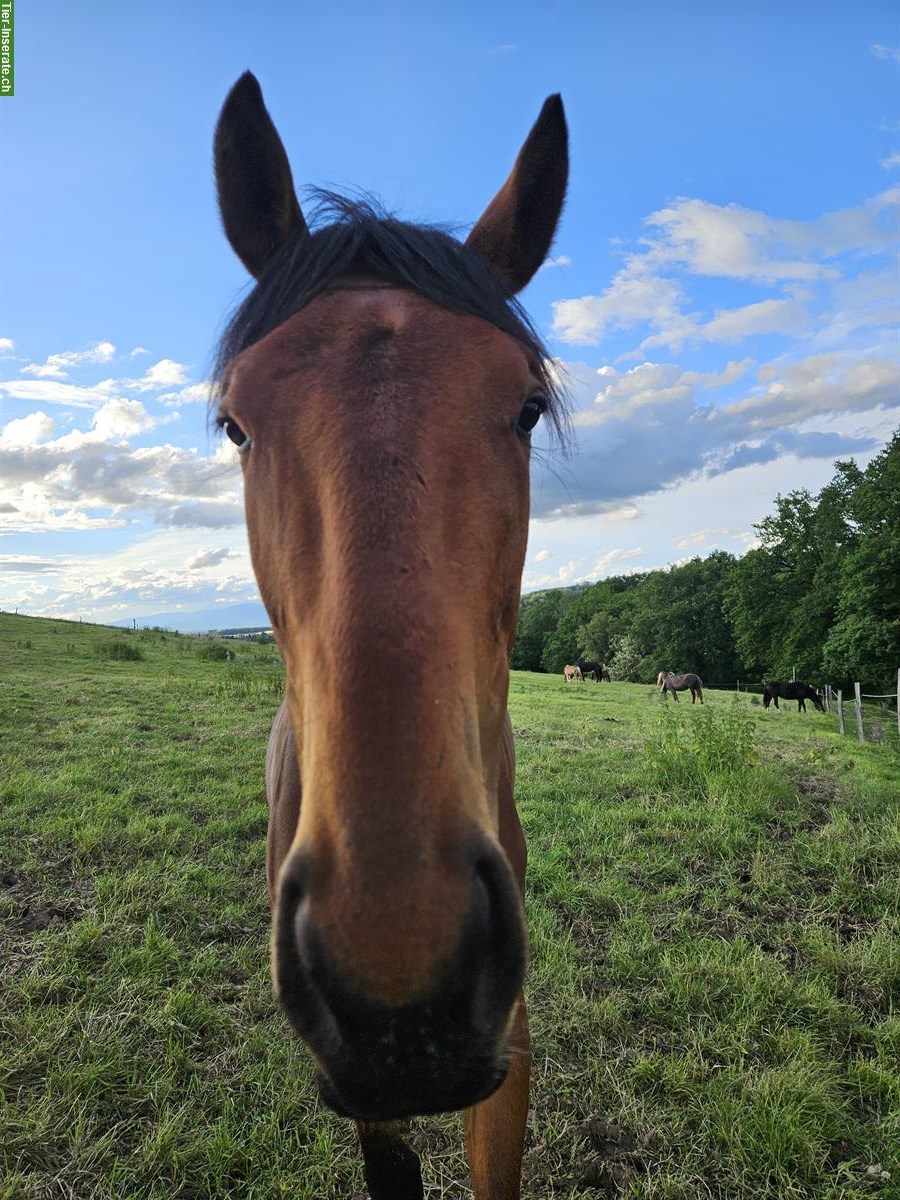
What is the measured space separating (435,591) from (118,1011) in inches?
149

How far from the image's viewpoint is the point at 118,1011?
3600 millimetres

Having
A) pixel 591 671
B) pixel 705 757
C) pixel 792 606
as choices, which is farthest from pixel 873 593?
pixel 705 757

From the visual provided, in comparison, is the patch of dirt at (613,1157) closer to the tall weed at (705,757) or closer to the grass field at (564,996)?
the grass field at (564,996)

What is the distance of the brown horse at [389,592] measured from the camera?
3.49 feet

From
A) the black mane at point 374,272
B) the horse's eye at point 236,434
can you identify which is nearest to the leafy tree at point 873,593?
the black mane at point 374,272

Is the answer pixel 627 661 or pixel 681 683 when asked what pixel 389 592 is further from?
pixel 627 661

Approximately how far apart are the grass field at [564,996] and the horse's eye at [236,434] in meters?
3.03

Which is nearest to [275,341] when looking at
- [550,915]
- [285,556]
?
[285,556]

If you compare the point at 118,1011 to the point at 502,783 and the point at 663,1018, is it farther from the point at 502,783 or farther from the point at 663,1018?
the point at 663,1018

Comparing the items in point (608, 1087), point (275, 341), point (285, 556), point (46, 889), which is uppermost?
point (275, 341)

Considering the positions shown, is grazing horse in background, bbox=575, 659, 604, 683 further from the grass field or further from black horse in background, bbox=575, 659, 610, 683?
the grass field

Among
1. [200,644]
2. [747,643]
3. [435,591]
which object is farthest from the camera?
[747,643]

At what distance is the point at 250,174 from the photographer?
2.16m

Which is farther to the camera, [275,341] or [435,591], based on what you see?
[275,341]
